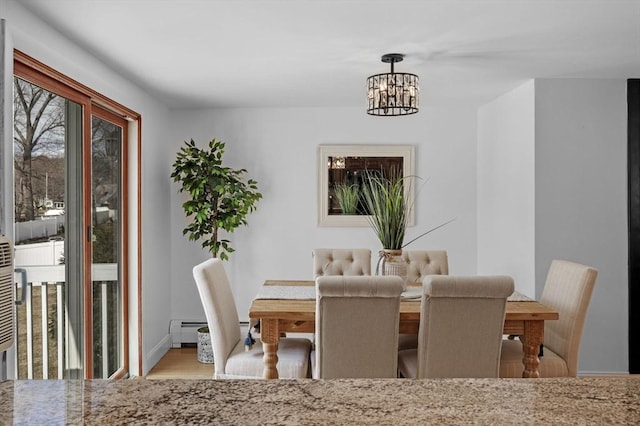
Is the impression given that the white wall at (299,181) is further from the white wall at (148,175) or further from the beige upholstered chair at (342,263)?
the beige upholstered chair at (342,263)

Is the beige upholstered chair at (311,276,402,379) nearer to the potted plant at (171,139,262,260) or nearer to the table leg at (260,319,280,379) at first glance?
the table leg at (260,319,280,379)

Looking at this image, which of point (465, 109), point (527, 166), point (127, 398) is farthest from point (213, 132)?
point (127, 398)

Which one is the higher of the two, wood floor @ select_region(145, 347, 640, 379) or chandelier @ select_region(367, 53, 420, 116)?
chandelier @ select_region(367, 53, 420, 116)

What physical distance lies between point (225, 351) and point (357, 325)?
0.93 meters

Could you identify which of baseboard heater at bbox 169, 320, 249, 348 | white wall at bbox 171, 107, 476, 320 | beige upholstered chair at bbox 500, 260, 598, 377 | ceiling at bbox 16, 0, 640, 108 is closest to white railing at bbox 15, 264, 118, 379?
ceiling at bbox 16, 0, 640, 108

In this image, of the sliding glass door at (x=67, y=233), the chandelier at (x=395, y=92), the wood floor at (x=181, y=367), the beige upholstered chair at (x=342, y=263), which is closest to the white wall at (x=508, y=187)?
the wood floor at (x=181, y=367)

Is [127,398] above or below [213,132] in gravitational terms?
below

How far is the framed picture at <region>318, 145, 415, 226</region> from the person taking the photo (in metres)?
5.71

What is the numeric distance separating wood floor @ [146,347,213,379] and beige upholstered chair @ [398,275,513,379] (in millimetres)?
2390

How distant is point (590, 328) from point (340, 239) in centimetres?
244

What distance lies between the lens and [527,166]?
4562mm

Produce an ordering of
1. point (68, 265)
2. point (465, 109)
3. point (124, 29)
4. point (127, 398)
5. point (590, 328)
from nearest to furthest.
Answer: point (127, 398)
point (124, 29)
point (68, 265)
point (590, 328)
point (465, 109)

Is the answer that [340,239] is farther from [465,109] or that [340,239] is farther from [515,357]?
[515,357]

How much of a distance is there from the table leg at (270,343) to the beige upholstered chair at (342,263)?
1.22 meters
